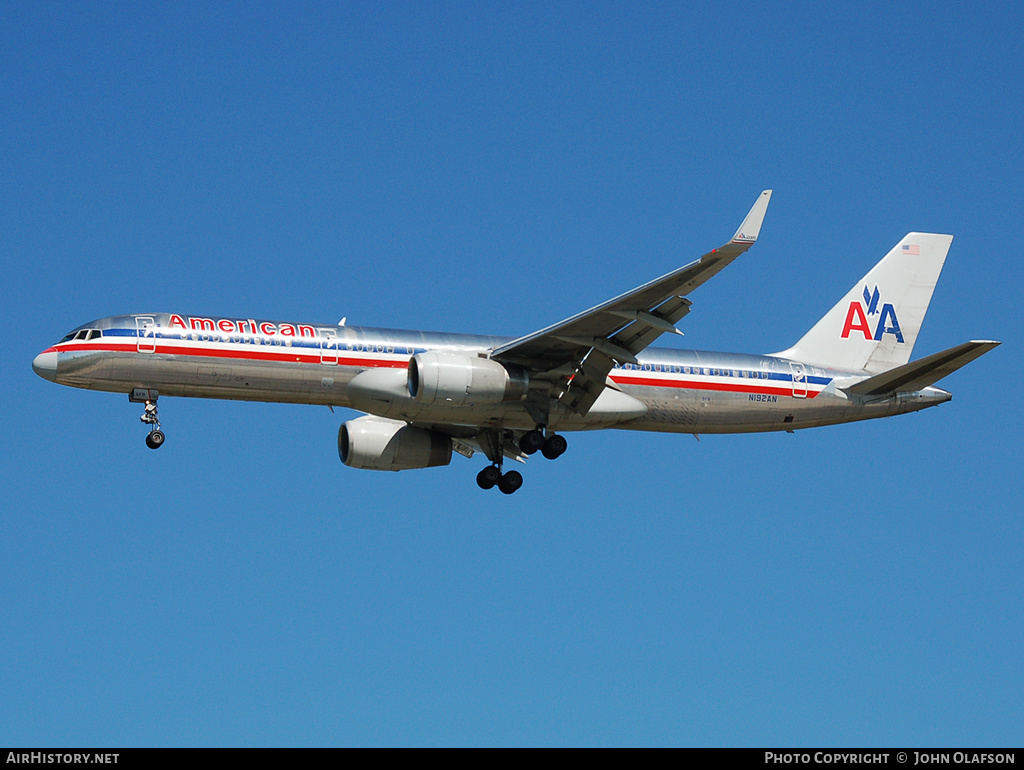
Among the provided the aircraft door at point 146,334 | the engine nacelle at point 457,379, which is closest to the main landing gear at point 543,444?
the engine nacelle at point 457,379

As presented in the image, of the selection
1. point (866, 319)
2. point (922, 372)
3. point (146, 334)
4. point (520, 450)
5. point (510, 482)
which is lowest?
point (510, 482)

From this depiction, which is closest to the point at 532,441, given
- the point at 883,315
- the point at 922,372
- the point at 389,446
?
the point at 389,446

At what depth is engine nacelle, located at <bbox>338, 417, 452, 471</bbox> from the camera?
129ft

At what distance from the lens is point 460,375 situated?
112 ft

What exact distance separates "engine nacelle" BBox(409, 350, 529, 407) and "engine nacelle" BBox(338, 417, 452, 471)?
550 cm

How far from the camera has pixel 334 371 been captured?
117 ft

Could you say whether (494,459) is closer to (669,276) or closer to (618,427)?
(618,427)

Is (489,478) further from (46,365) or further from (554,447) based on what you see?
(46,365)

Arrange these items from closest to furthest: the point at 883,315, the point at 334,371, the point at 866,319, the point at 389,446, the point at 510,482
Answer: the point at 334,371
the point at 510,482
the point at 389,446
the point at 866,319
the point at 883,315

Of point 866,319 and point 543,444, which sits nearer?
point 543,444

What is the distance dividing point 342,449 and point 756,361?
12.7 metres

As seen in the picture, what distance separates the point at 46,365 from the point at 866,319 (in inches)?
982

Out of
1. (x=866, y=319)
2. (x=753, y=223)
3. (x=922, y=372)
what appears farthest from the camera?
(x=866, y=319)
